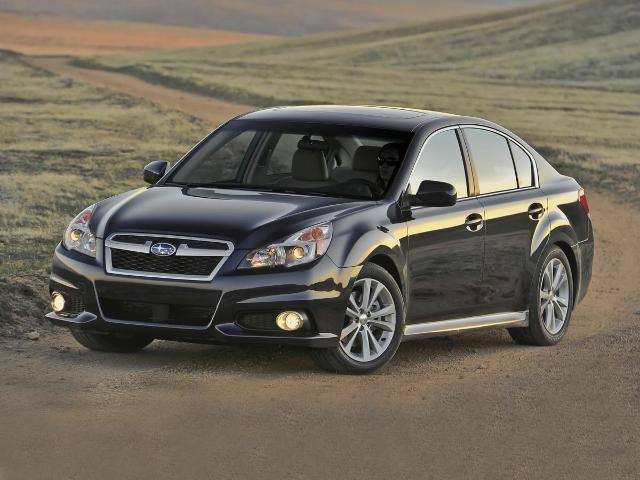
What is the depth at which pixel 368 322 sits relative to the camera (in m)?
9.31

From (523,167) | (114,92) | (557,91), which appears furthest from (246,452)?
(557,91)

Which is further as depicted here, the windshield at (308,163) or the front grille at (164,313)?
the windshield at (308,163)

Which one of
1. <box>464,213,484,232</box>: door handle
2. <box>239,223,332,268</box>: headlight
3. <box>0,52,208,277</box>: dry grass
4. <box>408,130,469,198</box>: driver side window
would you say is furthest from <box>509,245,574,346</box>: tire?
<box>0,52,208,277</box>: dry grass

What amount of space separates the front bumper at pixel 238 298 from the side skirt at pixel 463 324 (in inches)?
32.8

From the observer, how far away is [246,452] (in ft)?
23.8

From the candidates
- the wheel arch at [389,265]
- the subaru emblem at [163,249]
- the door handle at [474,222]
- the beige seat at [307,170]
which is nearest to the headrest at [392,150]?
the beige seat at [307,170]

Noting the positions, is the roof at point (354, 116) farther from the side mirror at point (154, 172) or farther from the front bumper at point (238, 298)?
the front bumper at point (238, 298)

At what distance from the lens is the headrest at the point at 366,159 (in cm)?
1004

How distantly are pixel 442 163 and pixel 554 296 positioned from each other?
1.53 metres

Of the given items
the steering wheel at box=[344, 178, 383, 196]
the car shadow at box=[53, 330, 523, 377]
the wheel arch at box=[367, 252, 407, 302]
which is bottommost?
the car shadow at box=[53, 330, 523, 377]

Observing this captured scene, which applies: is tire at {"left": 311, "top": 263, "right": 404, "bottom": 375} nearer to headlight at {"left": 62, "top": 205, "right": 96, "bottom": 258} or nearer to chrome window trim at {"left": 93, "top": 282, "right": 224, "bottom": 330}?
chrome window trim at {"left": 93, "top": 282, "right": 224, "bottom": 330}

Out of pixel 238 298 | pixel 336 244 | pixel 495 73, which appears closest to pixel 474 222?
pixel 336 244

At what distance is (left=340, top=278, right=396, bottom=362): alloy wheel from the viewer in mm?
9227

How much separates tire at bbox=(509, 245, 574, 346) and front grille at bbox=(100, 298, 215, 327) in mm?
2799
